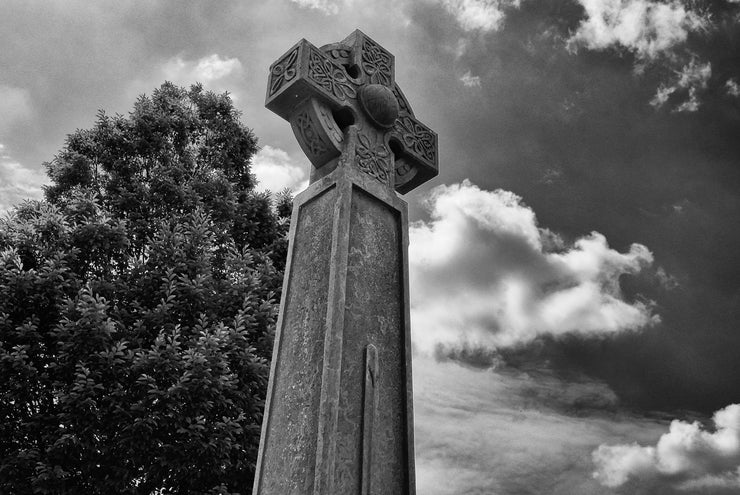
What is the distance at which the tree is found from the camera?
7.45m

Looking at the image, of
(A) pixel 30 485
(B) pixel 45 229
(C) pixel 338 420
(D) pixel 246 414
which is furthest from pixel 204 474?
(C) pixel 338 420

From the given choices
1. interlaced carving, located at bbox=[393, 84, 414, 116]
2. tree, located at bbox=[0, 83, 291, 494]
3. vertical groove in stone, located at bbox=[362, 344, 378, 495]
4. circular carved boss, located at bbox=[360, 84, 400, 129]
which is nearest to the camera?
vertical groove in stone, located at bbox=[362, 344, 378, 495]

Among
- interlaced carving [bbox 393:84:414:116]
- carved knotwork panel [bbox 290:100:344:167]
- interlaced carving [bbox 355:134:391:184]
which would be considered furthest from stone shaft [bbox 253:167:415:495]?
interlaced carving [bbox 393:84:414:116]

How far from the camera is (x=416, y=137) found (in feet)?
17.7

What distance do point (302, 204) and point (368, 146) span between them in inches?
29.9

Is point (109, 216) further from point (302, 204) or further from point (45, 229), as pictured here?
point (302, 204)

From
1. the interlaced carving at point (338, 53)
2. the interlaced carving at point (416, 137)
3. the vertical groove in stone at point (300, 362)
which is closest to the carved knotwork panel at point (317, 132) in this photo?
the vertical groove in stone at point (300, 362)

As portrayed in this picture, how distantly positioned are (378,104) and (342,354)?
2320 millimetres

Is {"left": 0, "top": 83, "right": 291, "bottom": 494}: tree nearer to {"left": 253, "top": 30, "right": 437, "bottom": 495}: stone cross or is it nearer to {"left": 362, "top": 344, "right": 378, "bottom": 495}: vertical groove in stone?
{"left": 253, "top": 30, "right": 437, "bottom": 495}: stone cross


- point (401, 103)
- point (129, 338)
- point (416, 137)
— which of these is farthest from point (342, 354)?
point (129, 338)

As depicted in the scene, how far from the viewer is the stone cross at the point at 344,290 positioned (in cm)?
341

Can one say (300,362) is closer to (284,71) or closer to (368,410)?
(368,410)

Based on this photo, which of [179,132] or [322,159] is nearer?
[322,159]

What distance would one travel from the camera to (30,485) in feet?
23.6
